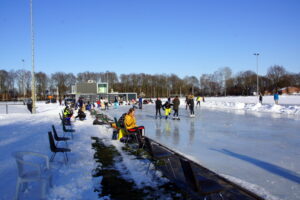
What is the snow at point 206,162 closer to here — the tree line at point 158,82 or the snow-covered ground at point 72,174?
the snow-covered ground at point 72,174

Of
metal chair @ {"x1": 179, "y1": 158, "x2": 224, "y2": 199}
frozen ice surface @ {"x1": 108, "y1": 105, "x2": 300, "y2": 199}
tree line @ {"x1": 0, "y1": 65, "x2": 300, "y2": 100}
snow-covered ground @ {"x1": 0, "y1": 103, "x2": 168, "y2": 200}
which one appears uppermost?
tree line @ {"x1": 0, "y1": 65, "x2": 300, "y2": 100}

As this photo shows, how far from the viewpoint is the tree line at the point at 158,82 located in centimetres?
9094

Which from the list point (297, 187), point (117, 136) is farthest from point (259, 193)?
point (117, 136)

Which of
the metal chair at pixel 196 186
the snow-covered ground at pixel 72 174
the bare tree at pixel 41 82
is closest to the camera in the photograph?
the metal chair at pixel 196 186

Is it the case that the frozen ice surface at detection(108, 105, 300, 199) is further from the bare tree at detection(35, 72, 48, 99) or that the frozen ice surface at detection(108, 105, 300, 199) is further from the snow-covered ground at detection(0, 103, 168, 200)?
the bare tree at detection(35, 72, 48, 99)

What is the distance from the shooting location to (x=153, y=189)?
4215 mm

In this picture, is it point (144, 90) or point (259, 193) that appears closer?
point (259, 193)

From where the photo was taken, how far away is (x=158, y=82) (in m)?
101

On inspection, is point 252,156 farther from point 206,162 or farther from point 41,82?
point 41,82

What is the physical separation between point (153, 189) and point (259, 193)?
176cm

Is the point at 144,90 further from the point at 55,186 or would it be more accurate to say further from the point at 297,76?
the point at 55,186

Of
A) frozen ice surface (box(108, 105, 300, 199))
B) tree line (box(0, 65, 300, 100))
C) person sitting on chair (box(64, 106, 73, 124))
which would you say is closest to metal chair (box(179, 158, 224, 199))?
frozen ice surface (box(108, 105, 300, 199))

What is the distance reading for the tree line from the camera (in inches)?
3580

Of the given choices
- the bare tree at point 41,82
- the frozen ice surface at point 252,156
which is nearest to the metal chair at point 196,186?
the frozen ice surface at point 252,156
